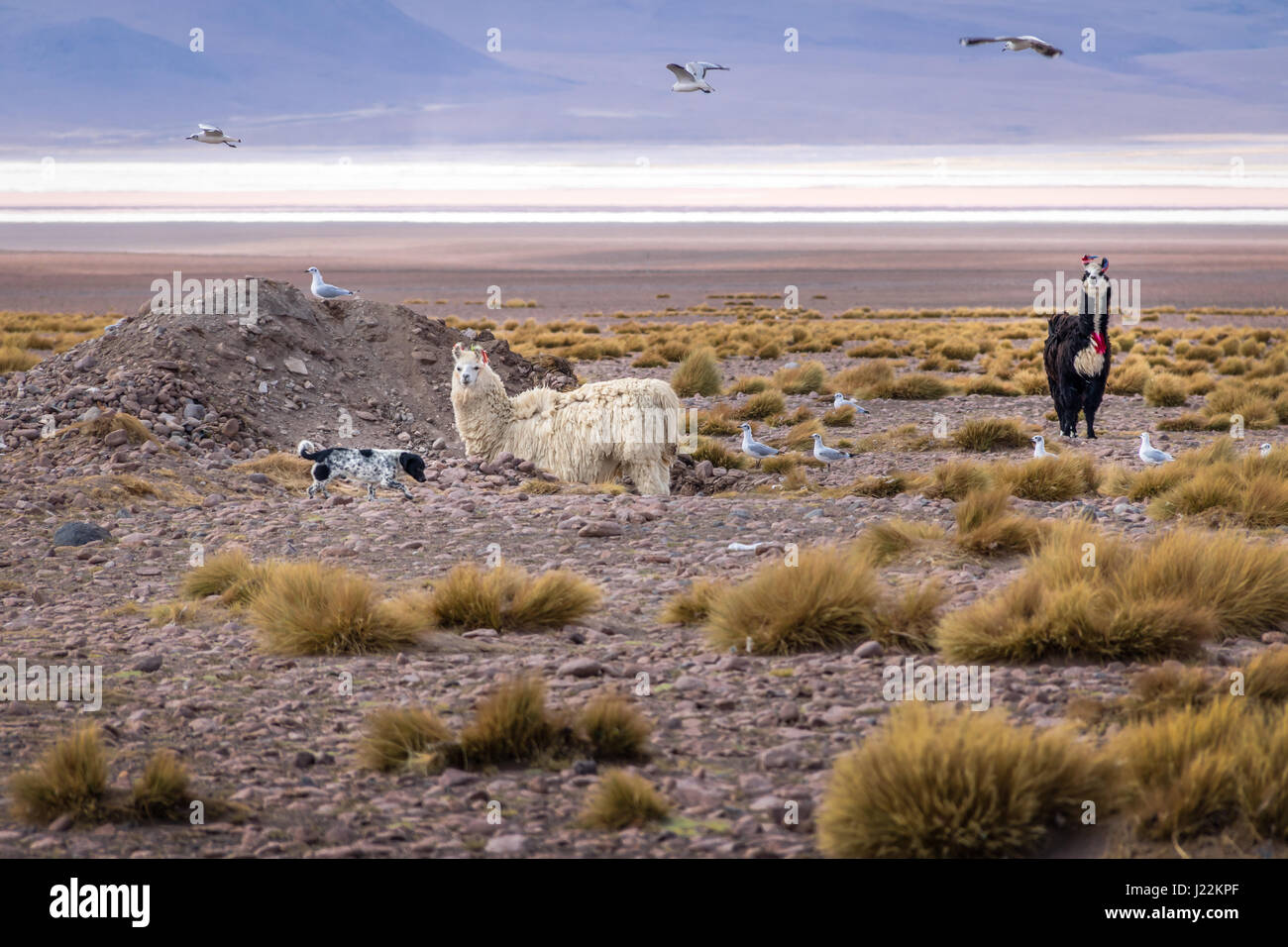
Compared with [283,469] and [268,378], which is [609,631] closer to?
[283,469]

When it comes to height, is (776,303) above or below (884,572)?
above

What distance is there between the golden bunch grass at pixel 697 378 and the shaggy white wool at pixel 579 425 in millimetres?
9433

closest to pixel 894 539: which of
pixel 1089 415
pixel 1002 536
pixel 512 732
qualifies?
pixel 1002 536

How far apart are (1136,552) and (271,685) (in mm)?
4878

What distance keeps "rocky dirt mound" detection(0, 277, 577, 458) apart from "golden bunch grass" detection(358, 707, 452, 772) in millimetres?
8331

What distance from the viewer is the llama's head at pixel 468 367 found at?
39.2 feet

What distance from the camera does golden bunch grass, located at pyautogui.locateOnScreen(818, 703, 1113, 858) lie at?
12.4 feet

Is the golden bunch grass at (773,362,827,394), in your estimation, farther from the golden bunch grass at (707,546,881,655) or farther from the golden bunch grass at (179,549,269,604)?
the golden bunch grass at (707,546,881,655)

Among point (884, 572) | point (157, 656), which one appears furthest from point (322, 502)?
point (884, 572)

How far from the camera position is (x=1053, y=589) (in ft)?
21.0

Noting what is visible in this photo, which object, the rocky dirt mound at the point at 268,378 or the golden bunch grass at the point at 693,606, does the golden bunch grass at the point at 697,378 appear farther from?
the golden bunch grass at the point at 693,606

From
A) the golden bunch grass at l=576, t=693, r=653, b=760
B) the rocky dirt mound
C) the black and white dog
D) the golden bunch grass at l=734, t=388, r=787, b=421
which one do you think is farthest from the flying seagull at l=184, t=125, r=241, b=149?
the golden bunch grass at l=576, t=693, r=653, b=760

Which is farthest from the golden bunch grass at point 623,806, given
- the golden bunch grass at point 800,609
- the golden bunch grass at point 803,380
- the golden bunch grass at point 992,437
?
the golden bunch grass at point 803,380

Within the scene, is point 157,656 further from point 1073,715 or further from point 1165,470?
point 1165,470
